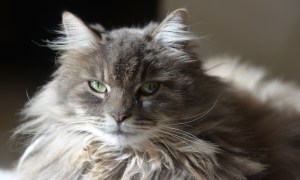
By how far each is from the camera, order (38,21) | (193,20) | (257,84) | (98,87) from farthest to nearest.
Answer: (38,21), (193,20), (257,84), (98,87)

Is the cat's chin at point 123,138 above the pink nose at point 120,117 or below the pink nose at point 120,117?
below

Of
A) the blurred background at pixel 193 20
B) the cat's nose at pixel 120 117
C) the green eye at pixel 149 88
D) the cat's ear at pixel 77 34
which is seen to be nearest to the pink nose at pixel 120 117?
the cat's nose at pixel 120 117

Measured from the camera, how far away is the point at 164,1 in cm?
297

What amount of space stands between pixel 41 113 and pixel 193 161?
56 cm

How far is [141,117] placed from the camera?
1330 millimetres

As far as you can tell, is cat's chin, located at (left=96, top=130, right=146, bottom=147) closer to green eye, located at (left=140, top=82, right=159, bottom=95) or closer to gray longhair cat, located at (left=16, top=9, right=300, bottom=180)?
gray longhair cat, located at (left=16, top=9, right=300, bottom=180)

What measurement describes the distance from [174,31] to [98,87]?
0.95 ft

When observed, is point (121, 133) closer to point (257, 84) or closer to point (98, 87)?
point (98, 87)

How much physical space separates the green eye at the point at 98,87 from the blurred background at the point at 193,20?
1.59 m

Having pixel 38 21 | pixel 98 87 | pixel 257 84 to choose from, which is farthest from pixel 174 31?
pixel 38 21

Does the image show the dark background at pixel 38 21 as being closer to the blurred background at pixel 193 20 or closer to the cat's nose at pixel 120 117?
the blurred background at pixel 193 20

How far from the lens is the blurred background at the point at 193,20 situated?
2996 millimetres

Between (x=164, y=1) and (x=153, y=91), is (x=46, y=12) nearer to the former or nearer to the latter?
(x=164, y=1)

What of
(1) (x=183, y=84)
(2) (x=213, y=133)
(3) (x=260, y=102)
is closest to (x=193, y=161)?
(2) (x=213, y=133)
